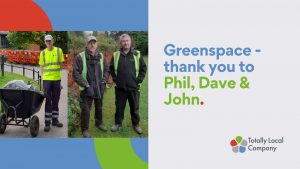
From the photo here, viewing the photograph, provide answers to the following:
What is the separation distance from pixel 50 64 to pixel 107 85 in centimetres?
74

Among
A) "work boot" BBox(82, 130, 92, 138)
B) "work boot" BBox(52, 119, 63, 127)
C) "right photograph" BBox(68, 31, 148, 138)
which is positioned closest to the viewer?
"right photograph" BBox(68, 31, 148, 138)

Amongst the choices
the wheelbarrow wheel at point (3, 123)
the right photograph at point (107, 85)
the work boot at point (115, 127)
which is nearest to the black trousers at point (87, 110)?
the right photograph at point (107, 85)

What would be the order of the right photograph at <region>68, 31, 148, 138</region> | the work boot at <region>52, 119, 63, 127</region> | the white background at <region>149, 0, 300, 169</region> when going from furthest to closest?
the work boot at <region>52, 119, 63, 127</region>
the right photograph at <region>68, 31, 148, 138</region>
the white background at <region>149, 0, 300, 169</region>

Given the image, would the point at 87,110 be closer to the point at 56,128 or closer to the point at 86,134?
the point at 86,134

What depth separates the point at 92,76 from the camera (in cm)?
516

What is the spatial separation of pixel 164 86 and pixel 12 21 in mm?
1921

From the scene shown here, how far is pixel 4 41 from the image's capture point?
17.3 ft

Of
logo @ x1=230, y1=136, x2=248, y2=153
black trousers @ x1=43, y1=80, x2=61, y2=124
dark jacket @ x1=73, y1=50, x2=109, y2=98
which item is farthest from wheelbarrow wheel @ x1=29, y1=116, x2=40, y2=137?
logo @ x1=230, y1=136, x2=248, y2=153

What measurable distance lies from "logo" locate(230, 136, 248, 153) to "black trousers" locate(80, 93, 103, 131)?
5.09ft

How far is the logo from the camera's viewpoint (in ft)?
16.3

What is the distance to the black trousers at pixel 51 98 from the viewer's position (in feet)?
17.4

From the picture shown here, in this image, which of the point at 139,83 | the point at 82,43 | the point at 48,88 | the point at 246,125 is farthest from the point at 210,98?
the point at 48,88

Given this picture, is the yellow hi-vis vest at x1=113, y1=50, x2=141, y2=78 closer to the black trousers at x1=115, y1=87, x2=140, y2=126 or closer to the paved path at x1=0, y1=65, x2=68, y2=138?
the black trousers at x1=115, y1=87, x2=140, y2=126

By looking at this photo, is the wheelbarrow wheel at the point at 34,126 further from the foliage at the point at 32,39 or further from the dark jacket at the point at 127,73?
the dark jacket at the point at 127,73
